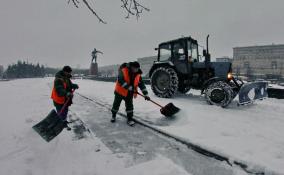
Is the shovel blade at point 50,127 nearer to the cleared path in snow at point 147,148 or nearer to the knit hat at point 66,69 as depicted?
the cleared path in snow at point 147,148

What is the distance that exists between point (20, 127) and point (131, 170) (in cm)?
338

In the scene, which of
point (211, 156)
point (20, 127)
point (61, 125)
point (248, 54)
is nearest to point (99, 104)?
point (20, 127)

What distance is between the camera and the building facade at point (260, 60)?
169ft

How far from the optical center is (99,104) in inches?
301

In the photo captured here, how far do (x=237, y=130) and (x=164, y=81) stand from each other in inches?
183

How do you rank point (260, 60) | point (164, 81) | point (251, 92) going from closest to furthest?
point (251, 92), point (164, 81), point (260, 60)

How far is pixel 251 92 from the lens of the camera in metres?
6.21

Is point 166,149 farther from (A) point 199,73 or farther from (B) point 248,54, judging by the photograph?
(B) point 248,54

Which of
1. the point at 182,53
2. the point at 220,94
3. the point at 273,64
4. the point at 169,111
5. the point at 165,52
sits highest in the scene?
the point at 273,64

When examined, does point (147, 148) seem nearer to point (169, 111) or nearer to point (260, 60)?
point (169, 111)

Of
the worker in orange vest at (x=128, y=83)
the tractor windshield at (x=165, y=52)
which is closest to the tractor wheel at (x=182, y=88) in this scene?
the tractor windshield at (x=165, y=52)

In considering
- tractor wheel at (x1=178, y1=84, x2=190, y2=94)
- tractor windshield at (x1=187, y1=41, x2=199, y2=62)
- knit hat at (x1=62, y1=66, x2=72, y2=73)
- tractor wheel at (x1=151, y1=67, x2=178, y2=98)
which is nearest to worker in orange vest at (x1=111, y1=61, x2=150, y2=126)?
knit hat at (x1=62, y1=66, x2=72, y2=73)

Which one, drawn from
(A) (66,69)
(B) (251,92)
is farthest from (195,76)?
(A) (66,69)

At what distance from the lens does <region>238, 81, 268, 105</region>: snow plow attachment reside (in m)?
5.95
